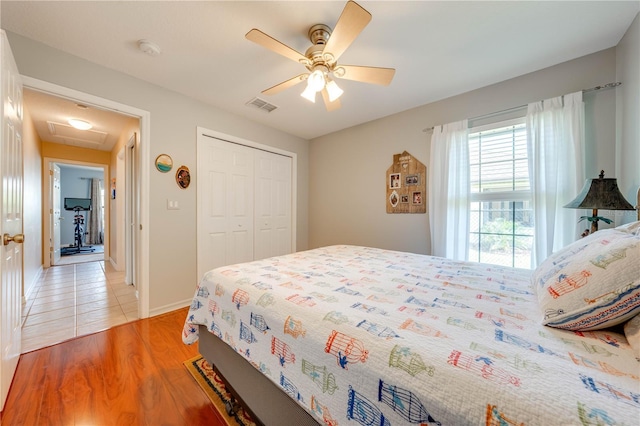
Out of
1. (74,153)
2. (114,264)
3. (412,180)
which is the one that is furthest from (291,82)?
(74,153)

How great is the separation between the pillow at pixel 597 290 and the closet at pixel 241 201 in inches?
122

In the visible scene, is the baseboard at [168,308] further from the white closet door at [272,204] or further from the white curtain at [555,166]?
the white curtain at [555,166]

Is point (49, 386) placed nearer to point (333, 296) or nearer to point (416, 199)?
point (333, 296)

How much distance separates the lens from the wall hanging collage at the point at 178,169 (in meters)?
2.53

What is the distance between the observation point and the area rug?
1.27m

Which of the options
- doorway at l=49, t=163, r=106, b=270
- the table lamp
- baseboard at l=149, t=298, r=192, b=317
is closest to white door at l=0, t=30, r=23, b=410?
baseboard at l=149, t=298, r=192, b=317

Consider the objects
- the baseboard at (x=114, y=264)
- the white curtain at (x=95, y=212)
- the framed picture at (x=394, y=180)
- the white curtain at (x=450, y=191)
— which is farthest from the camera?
the white curtain at (x=95, y=212)

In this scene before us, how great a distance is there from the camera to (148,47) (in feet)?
6.23

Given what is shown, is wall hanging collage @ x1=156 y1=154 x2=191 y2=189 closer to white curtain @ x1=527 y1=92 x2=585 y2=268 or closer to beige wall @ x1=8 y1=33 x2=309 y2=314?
beige wall @ x1=8 y1=33 x2=309 y2=314

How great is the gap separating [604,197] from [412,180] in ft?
5.42

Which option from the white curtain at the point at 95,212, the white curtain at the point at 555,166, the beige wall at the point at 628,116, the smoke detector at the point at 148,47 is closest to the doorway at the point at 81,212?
the white curtain at the point at 95,212

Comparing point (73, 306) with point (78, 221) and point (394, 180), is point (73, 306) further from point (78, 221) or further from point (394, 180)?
point (78, 221)

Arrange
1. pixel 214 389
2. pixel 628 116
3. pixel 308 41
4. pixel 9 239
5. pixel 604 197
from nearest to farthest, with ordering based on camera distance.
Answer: pixel 9 239, pixel 214 389, pixel 604 197, pixel 628 116, pixel 308 41

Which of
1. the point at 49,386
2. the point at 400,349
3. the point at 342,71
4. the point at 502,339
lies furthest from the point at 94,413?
the point at 342,71
